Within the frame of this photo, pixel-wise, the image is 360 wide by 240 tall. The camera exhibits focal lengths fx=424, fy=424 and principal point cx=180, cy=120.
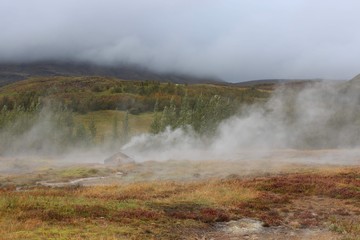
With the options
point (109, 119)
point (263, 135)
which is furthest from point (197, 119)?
point (109, 119)

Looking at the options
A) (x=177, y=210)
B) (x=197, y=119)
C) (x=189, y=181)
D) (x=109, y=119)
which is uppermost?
(x=197, y=119)

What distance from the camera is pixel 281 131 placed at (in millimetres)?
144125

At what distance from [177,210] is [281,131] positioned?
390ft

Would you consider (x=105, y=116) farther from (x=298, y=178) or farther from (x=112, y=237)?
(x=112, y=237)

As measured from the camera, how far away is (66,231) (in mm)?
21656

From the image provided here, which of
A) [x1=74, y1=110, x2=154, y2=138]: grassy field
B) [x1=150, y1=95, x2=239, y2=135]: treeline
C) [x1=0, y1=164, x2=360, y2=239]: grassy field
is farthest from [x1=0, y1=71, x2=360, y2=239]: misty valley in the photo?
[x1=74, y1=110, x2=154, y2=138]: grassy field

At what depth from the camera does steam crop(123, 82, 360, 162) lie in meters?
120

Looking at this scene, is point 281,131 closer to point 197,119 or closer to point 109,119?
point 197,119

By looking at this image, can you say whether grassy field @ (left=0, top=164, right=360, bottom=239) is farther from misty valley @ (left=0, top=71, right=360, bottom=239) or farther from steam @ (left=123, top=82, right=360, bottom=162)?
steam @ (left=123, top=82, right=360, bottom=162)

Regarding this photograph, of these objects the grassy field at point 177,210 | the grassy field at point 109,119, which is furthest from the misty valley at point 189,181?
the grassy field at point 109,119

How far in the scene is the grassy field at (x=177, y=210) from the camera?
75.9 feet

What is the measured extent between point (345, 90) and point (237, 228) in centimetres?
15336

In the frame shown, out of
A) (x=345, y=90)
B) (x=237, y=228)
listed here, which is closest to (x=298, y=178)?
(x=237, y=228)

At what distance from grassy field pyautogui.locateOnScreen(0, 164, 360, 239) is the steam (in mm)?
67399
